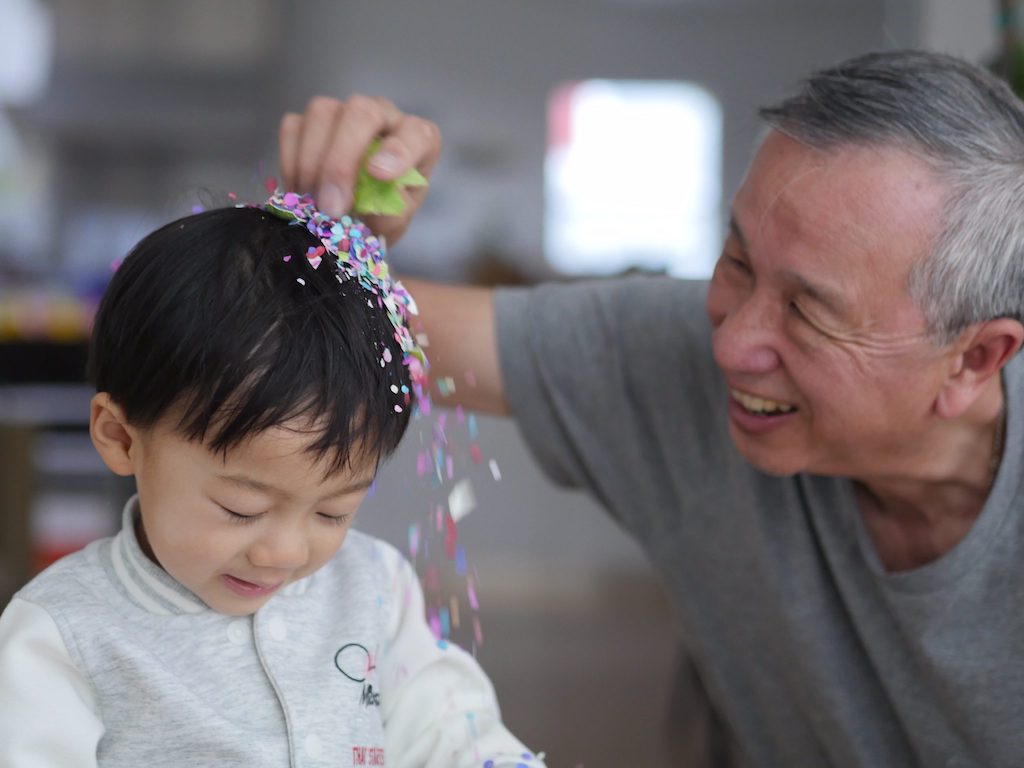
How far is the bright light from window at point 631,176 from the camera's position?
5973 mm

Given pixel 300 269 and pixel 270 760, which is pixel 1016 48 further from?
pixel 270 760

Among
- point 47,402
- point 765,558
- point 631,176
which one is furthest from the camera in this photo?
point 631,176

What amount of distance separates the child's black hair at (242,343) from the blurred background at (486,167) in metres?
2.02

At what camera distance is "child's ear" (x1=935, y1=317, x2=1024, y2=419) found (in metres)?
1.15

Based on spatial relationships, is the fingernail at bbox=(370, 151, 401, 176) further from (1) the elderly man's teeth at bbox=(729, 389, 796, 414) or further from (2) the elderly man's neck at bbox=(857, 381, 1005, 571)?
(2) the elderly man's neck at bbox=(857, 381, 1005, 571)

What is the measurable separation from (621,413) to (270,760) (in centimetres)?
63

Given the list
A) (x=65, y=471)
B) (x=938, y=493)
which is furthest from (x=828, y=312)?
(x=65, y=471)

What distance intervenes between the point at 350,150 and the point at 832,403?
0.50 metres

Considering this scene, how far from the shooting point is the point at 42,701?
2.72ft

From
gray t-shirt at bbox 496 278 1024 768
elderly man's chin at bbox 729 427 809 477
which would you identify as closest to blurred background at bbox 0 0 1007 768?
gray t-shirt at bbox 496 278 1024 768

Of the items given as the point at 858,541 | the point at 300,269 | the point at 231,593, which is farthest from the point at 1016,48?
the point at 231,593

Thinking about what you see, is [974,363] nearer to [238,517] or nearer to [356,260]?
[356,260]

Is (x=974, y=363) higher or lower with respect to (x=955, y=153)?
lower

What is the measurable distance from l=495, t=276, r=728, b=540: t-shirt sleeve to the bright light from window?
14.8ft
